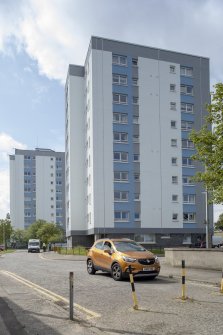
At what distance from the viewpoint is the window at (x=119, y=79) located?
61719 mm

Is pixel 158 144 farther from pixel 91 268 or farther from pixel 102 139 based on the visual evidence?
pixel 91 268

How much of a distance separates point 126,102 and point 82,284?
48.5m

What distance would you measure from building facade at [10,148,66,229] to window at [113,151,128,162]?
3605 inches

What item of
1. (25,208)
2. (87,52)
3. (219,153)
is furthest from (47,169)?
(219,153)

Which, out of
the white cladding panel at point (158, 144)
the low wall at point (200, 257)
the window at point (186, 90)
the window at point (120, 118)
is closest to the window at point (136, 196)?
the white cladding panel at point (158, 144)

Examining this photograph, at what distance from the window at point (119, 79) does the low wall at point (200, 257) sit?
4146cm

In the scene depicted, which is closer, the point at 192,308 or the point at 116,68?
the point at 192,308

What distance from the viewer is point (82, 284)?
1535cm

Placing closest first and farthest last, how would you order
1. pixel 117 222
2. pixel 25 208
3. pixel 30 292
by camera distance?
pixel 30 292, pixel 117 222, pixel 25 208

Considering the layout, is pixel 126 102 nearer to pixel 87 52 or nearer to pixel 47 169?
pixel 87 52

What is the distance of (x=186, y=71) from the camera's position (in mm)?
66562

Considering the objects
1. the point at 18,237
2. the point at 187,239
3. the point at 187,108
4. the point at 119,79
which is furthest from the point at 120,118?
the point at 18,237

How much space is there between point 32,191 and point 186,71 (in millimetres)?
92766

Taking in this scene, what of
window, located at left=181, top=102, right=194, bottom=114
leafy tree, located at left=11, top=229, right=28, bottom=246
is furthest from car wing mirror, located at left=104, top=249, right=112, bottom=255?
leafy tree, located at left=11, top=229, right=28, bottom=246
